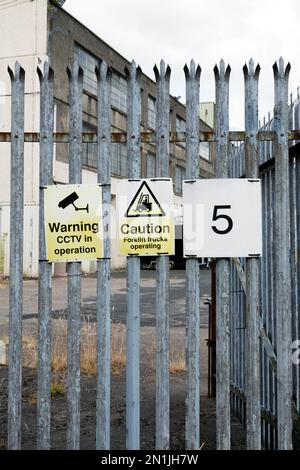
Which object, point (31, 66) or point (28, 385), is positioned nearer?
point (28, 385)

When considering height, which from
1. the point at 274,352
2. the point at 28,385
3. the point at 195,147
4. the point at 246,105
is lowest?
the point at 28,385

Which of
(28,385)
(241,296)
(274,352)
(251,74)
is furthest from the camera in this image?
(28,385)

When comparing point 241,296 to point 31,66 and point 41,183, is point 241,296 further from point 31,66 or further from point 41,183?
point 31,66

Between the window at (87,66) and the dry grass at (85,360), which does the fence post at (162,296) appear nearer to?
the dry grass at (85,360)

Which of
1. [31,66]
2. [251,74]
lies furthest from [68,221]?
[31,66]

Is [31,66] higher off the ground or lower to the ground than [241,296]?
higher

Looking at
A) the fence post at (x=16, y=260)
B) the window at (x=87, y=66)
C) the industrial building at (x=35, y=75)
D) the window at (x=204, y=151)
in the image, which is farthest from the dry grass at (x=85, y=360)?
the window at (x=204, y=151)

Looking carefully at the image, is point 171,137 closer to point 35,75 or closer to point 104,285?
point 104,285

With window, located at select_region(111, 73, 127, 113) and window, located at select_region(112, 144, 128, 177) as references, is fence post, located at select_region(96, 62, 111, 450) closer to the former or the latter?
window, located at select_region(112, 144, 128, 177)

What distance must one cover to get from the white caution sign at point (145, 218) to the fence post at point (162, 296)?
8 centimetres

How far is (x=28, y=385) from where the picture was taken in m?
5.52

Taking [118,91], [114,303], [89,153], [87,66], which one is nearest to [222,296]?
[114,303]

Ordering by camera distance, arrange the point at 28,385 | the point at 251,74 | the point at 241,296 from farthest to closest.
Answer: the point at 28,385 → the point at 241,296 → the point at 251,74

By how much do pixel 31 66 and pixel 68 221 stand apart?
19471 millimetres
